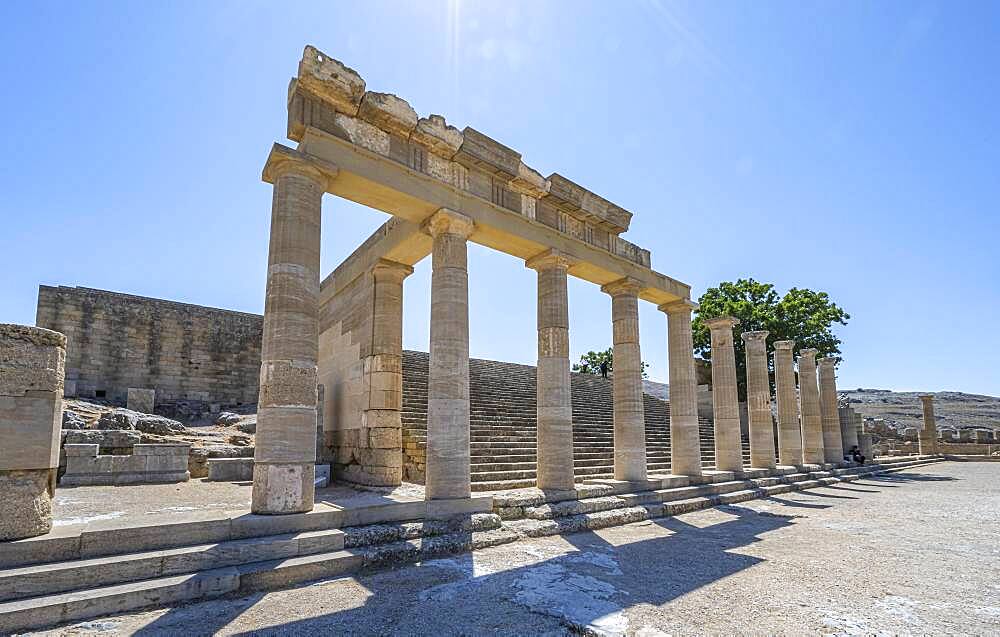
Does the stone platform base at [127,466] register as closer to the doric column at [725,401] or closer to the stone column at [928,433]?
the doric column at [725,401]

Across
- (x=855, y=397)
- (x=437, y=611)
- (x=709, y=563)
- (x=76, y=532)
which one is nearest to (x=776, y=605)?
(x=709, y=563)

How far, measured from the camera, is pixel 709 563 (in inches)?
268

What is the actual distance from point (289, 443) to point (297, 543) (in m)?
1.24

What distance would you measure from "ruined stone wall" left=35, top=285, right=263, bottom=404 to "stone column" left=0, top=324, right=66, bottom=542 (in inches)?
611

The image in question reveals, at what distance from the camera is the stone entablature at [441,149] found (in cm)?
753

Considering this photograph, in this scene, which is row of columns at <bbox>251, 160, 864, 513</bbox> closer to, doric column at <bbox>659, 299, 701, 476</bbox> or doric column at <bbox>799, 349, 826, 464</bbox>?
doric column at <bbox>659, 299, 701, 476</bbox>

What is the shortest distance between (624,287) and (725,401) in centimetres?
539

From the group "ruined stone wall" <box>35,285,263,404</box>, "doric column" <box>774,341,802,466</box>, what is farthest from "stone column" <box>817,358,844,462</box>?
"ruined stone wall" <box>35,285,263,404</box>

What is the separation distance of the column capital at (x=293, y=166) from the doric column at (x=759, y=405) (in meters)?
14.9

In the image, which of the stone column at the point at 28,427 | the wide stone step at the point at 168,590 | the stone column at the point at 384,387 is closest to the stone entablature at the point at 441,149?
the stone column at the point at 384,387

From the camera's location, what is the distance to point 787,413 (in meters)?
18.0

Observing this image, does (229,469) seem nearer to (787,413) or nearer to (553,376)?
(553,376)

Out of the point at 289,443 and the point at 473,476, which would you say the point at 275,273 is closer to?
the point at 289,443

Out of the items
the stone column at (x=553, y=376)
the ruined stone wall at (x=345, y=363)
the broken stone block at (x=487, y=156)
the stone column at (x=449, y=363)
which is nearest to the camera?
the stone column at (x=449, y=363)
